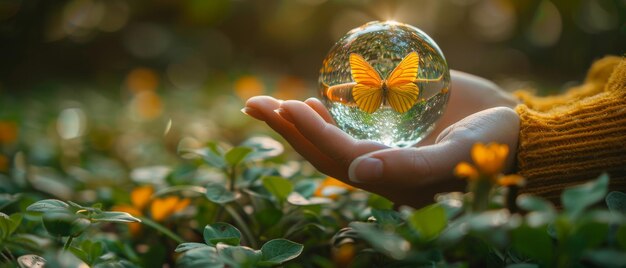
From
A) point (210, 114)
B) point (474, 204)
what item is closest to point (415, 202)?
point (474, 204)

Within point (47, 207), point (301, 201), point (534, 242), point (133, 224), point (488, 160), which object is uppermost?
point (488, 160)

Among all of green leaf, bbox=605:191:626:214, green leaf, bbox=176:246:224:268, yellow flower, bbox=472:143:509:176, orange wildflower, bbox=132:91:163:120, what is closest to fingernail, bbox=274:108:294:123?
green leaf, bbox=176:246:224:268

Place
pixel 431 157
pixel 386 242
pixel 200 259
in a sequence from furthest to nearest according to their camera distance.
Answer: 1. pixel 431 157
2. pixel 200 259
3. pixel 386 242

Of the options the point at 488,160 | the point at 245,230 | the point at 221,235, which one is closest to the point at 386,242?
the point at 488,160

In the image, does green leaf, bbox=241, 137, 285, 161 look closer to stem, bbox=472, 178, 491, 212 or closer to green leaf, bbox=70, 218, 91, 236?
green leaf, bbox=70, 218, 91, 236

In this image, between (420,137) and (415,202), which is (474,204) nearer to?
(415,202)

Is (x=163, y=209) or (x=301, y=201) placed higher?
(x=301, y=201)

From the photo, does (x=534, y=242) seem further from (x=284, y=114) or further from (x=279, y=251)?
(x=284, y=114)
